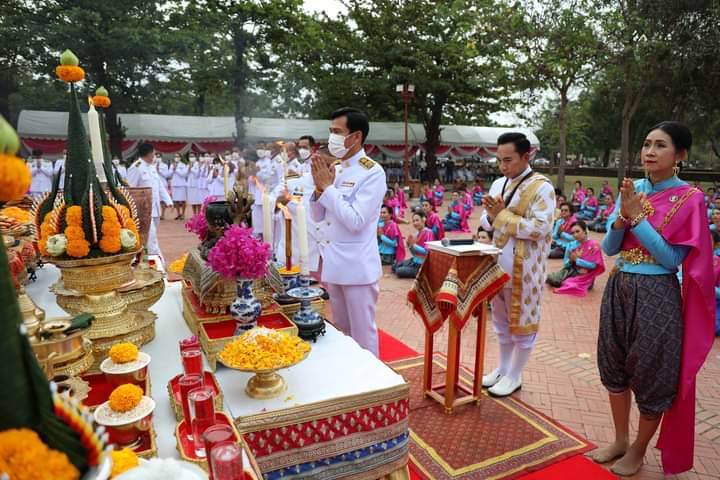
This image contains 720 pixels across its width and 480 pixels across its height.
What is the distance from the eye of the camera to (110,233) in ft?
6.72

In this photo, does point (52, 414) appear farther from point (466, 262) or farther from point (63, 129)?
point (63, 129)

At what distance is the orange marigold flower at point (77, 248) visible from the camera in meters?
→ 1.97

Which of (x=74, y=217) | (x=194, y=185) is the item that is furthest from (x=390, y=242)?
(x=194, y=185)

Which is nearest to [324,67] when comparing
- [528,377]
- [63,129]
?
[63,129]

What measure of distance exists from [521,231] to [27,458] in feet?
10.5

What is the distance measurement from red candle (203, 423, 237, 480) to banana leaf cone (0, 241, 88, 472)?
1.41 feet

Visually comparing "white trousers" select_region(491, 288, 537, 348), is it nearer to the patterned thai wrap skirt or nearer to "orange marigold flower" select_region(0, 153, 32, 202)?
the patterned thai wrap skirt

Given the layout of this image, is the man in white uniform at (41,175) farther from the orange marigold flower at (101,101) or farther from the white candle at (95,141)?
the white candle at (95,141)

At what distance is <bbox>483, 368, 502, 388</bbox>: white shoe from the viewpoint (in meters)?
3.89

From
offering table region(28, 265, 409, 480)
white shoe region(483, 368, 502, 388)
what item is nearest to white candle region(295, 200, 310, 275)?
offering table region(28, 265, 409, 480)

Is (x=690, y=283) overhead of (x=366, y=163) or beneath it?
beneath

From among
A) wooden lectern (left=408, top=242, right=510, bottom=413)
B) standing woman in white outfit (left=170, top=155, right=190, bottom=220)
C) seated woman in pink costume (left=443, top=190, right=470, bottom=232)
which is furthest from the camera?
standing woman in white outfit (left=170, top=155, right=190, bottom=220)

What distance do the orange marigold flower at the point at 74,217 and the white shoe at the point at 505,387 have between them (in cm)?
306

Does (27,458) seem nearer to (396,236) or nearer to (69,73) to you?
(69,73)
